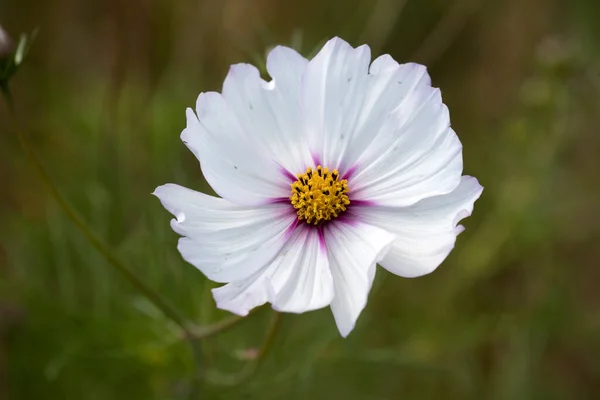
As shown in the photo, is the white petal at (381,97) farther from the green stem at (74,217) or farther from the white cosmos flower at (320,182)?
the green stem at (74,217)

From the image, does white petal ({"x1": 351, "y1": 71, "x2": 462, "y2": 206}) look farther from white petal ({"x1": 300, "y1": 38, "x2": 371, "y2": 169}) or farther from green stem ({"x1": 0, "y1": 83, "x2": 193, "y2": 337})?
green stem ({"x1": 0, "y1": 83, "x2": 193, "y2": 337})

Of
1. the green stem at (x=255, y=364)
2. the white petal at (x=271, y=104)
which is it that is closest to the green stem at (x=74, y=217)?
the green stem at (x=255, y=364)

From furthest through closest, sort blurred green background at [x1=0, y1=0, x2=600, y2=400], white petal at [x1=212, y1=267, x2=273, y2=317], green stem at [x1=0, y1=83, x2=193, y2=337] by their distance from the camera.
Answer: blurred green background at [x1=0, y1=0, x2=600, y2=400] → green stem at [x1=0, y1=83, x2=193, y2=337] → white petal at [x1=212, y1=267, x2=273, y2=317]

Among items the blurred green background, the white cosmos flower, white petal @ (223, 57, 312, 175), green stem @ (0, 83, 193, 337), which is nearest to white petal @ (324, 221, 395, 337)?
the white cosmos flower

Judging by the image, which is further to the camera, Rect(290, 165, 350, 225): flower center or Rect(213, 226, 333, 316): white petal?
Rect(290, 165, 350, 225): flower center

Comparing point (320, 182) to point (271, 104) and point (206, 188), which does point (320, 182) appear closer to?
point (271, 104)

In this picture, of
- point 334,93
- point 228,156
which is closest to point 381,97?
point 334,93

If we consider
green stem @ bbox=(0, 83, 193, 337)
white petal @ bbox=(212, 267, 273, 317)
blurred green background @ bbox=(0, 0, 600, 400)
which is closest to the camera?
white petal @ bbox=(212, 267, 273, 317)
